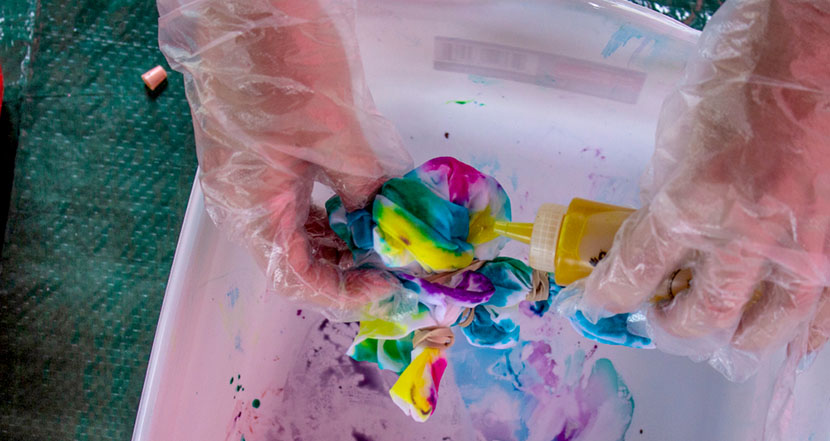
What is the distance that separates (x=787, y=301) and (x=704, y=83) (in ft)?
0.61

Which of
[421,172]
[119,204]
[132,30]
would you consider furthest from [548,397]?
[132,30]

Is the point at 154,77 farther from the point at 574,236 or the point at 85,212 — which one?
the point at 574,236

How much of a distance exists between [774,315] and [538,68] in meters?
0.58

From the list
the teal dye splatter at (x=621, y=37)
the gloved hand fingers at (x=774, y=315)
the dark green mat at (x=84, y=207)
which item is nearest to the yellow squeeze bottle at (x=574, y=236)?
the gloved hand fingers at (x=774, y=315)

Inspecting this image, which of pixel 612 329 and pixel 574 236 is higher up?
pixel 574 236

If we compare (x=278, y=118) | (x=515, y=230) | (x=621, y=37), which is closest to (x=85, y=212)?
(x=278, y=118)

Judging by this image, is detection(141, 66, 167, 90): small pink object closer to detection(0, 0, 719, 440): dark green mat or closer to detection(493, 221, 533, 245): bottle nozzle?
detection(0, 0, 719, 440): dark green mat

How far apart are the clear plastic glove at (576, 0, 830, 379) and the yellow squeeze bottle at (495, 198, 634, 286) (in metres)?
0.03

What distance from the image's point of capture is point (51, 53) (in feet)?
3.69

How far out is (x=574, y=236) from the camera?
1.77ft

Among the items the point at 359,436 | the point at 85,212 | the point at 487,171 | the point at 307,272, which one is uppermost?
the point at 307,272

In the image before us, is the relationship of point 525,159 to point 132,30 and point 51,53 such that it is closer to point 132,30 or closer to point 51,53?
point 132,30

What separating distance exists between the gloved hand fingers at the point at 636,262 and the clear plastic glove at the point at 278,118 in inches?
9.4

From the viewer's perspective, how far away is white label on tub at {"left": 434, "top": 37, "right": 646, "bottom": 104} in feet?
3.08
